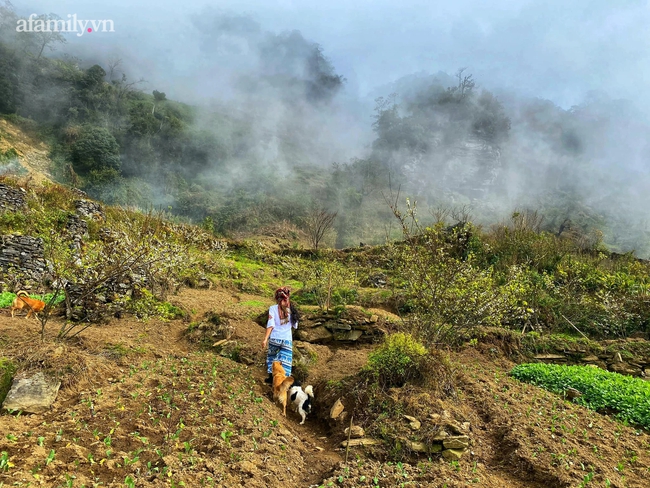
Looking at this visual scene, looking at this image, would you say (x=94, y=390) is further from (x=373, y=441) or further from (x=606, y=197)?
(x=606, y=197)

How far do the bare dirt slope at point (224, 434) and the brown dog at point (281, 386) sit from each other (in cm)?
17

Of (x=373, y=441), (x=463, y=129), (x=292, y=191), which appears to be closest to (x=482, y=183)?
(x=463, y=129)

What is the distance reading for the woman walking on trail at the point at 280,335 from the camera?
5.94 meters

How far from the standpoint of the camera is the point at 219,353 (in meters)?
7.05

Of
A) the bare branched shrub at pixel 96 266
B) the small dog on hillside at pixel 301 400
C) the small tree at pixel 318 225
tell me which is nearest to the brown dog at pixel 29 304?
the bare branched shrub at pixel 96 266

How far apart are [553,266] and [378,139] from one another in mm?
58492

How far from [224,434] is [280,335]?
2.10m

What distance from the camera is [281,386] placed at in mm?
5484

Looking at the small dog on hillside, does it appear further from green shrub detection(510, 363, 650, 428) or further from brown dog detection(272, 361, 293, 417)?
green shrub detection(510, 363, 650, 428)

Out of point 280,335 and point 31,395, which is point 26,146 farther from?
point 280,335

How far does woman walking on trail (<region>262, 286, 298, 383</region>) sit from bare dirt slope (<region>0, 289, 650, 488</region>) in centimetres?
49

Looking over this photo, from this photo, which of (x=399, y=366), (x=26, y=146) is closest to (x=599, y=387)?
(x=399, y=366)

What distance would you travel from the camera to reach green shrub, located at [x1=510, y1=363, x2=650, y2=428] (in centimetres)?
588

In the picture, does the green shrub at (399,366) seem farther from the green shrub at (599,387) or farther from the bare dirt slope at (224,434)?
the green shrub at (599,387)
